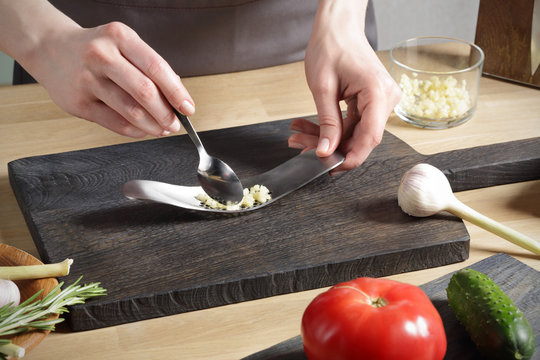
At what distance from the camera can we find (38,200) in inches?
45.4

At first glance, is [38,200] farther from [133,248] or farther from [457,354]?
[457,354]

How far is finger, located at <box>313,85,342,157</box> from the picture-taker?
1.18 m

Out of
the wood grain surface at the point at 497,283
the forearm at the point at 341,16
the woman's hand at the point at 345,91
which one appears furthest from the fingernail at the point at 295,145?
the wood grain surface at the point at 497,283

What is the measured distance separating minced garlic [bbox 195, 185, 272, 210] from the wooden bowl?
0.96 feet

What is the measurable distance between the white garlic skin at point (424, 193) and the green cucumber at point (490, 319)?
205mm

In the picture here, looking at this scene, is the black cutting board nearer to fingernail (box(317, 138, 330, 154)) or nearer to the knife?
fingernail (box(317, 138, 330, 154))

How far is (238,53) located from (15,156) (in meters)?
0.59

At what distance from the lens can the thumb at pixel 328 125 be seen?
3.86 ft

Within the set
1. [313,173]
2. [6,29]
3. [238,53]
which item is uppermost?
[6,29]

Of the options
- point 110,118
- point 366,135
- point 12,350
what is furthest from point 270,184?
point 12,350

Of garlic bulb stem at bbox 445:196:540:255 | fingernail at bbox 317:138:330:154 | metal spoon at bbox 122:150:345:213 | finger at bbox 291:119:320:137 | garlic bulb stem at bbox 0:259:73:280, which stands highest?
fingernail at bbox 317:138:330:154

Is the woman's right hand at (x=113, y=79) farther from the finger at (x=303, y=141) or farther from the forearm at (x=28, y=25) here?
the finger at (x=303, y=141)

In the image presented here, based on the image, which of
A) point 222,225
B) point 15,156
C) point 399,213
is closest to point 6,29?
point 15,156

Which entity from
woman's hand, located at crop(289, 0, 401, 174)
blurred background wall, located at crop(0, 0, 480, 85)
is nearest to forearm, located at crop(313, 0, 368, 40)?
woman's hand, located at crop(289, 0, 401, 174)
